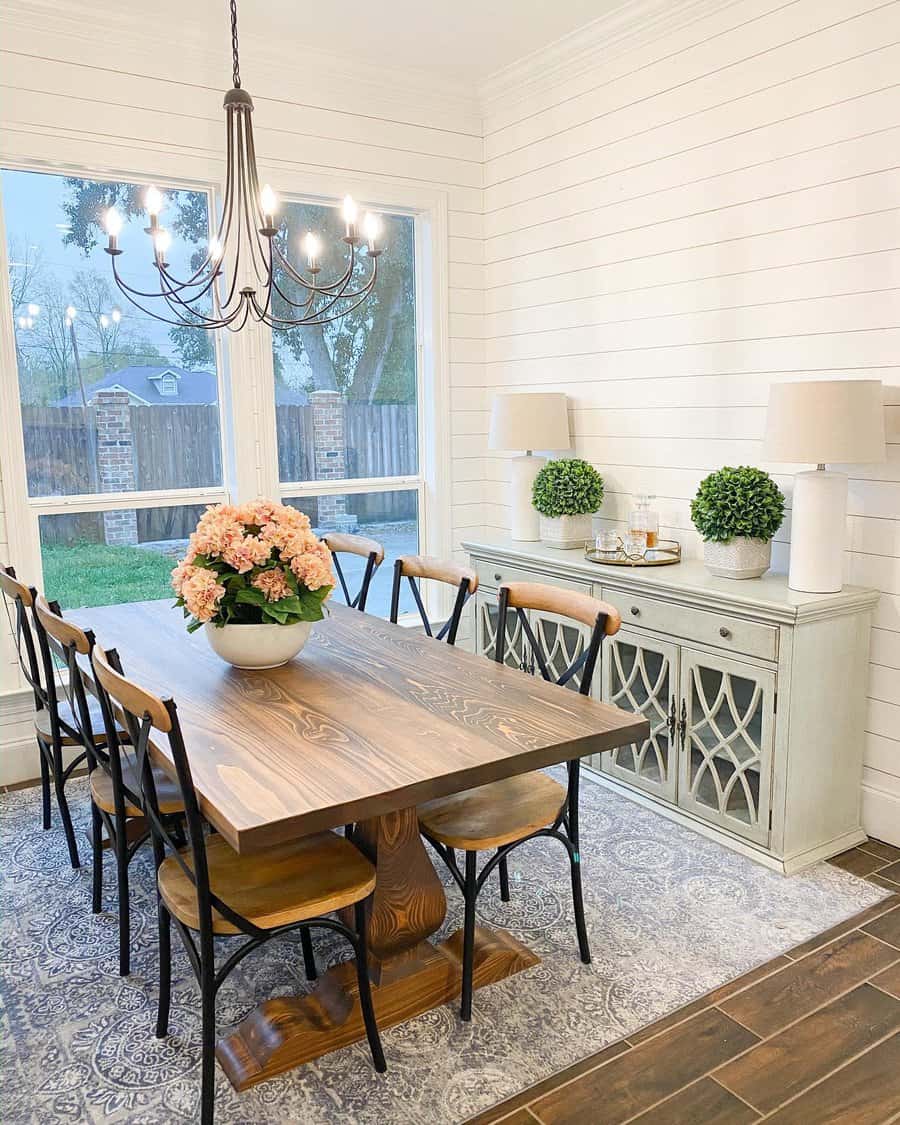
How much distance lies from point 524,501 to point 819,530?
1483mm

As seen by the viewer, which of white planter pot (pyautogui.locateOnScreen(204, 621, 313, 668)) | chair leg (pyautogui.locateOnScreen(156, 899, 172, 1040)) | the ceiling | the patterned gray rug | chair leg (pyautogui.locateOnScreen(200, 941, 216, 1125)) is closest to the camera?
chair leg (pyautogui.locateOnScreen(200, 941, 216, 1125))

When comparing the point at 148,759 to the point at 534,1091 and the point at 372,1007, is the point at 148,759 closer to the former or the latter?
the point at 372,1007

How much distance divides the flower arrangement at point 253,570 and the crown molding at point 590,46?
2.49 meters

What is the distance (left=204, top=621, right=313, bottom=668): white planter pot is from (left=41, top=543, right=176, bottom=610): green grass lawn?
4.46ft

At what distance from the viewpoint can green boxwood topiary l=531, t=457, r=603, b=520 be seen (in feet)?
12.5

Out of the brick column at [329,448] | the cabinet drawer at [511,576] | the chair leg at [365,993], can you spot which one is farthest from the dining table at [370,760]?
the brick column at [329,448]

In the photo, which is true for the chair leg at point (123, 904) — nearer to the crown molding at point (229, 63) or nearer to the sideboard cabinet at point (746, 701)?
the sideboard cabinet at point (746, 701)

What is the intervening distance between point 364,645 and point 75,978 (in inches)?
45.9

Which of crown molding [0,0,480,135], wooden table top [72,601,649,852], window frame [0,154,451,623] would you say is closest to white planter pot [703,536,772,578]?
wooden table top [72,601,649,852]

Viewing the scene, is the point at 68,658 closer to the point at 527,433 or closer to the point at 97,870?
the point at 97,870

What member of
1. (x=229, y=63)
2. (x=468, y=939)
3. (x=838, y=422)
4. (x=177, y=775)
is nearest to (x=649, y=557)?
(x=838, y=422)

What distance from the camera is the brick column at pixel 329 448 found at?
432cm

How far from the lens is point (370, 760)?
6.17 feet

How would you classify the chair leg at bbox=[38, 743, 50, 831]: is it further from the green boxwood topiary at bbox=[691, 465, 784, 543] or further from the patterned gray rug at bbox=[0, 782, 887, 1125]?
the green boxwood topiary at bbox=[691, 465, 784, 543]
